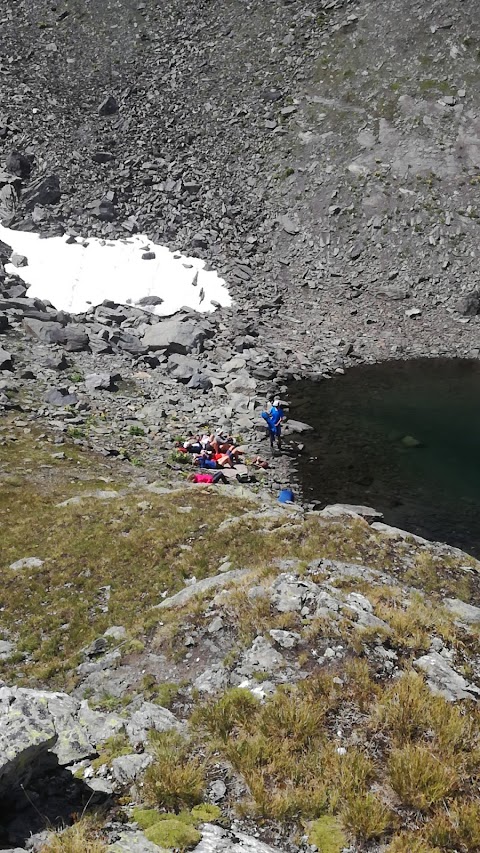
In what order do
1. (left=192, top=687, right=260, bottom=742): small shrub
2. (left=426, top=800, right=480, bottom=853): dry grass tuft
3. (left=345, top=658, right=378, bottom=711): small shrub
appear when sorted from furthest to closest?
(left=345, top=658, right=378, bottom=711): small shrub → (left=192, top=687, right=260, bottom=742): small shrub → (left=426, top=800, right=480, bottom=853): dry grass tuft

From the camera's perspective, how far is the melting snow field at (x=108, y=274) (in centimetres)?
4662

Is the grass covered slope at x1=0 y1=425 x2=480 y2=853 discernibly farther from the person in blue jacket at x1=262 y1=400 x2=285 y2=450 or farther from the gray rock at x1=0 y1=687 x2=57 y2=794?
the person in blue jacket at x1=262 y1=400 x2=285 y2=450

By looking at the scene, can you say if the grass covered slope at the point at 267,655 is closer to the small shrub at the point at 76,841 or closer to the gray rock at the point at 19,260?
the small shrub at the point at 76,841

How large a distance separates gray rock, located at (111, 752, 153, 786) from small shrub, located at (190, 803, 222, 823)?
0.91m

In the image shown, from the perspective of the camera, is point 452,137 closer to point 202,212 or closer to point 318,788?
point 202,212

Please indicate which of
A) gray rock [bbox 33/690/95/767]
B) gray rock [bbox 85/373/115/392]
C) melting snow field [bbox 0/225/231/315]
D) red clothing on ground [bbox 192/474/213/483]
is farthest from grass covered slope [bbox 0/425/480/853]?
melting snow field [bbox 0/225/231/315]

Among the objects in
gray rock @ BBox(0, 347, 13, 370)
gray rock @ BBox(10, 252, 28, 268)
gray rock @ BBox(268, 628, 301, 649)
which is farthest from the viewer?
gray rock @ BBox(10, 252, 28, 268)

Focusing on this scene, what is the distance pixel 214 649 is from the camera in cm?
1054

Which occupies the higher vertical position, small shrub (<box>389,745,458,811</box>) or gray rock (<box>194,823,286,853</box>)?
small shrub (<box>389,745,458,811</box>)

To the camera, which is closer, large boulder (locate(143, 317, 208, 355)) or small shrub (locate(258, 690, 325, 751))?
small shrub (locate(258, 690, 325, 751))

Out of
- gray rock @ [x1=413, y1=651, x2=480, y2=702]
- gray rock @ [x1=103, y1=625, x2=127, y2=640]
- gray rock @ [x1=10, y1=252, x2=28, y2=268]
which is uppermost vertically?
gray rock @ [x1=10, y1=252, x2=28, y2=268]

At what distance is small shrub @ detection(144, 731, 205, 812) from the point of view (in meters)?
6.68

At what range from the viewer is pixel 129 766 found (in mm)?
7137

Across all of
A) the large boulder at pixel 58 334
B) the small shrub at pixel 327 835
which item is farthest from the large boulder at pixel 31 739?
the large boulder at pixel 58 334
